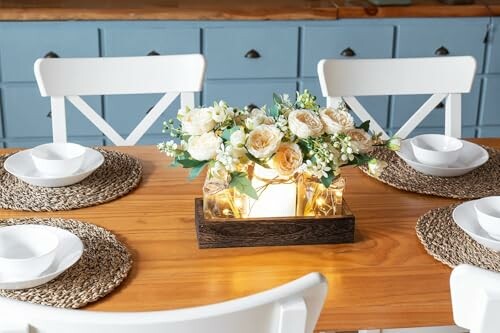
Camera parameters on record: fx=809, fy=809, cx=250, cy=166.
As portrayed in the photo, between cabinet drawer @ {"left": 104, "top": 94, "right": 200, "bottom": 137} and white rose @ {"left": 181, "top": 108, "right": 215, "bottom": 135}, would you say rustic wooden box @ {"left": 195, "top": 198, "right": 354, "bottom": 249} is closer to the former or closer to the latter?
white rose @ {"left": 181, "top": 108, "right": 215, "bottom": 135}

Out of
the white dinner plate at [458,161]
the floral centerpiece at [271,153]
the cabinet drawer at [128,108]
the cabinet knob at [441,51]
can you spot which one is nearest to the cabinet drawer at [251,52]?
the cabinet drawer at [128,108]

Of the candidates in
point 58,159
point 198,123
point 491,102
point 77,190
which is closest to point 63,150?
point 58,159

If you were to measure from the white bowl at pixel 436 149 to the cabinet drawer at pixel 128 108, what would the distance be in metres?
1.36

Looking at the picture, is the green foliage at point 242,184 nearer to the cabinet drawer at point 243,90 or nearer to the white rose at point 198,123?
the white rose at point 198,123

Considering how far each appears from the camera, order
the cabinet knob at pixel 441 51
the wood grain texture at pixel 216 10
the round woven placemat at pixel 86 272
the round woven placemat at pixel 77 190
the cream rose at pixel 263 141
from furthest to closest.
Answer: the cabinet knob at pixel 441 51
the wood grain texture at pixel 216 10
the round woven placemat at pixel 77 190
the cream rose at pixel 263 141
the round woven placemat at pixel 86 272

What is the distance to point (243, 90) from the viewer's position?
3029mm

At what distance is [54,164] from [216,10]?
4.78 feet

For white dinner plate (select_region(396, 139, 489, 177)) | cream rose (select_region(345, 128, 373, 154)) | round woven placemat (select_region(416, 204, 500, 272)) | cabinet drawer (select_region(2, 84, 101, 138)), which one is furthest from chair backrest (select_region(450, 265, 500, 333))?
cabinet drawer (select_region(2, 84, 101, 138))

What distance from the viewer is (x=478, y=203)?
142 centimetres

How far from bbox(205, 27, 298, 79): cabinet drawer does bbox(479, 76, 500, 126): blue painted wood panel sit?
769 mm

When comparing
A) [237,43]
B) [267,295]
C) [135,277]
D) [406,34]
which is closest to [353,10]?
[406,34]

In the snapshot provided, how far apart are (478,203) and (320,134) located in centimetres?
33

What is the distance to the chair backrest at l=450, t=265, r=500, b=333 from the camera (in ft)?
2.95

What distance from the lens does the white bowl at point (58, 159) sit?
158 centimetres
